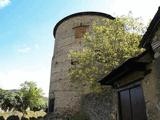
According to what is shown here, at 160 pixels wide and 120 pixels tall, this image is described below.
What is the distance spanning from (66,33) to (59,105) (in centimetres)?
776

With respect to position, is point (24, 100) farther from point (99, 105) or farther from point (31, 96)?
point (99, 105)

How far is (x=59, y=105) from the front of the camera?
68.8ft

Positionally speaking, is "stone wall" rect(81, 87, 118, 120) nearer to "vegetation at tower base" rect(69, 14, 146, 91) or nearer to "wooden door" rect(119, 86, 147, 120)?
"vegetation at tower base" rect(69, 14, 146, 91)

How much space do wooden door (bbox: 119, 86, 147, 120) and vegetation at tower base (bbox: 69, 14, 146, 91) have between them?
642 cm

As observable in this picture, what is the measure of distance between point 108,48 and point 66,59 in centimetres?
854

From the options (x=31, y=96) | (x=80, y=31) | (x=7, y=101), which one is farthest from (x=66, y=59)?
(x=7, y=101)

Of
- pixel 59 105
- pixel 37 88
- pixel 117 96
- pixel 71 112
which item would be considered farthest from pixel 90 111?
pixel 37 88

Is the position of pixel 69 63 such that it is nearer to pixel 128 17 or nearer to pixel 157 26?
pixel 128 17

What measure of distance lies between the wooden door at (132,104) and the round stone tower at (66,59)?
1294 centimetres

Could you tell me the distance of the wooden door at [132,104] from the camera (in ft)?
20.8

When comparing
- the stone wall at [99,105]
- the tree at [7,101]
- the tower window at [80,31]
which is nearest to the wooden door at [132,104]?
the stone wall at [99,105]

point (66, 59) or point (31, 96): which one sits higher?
point (66, 59)

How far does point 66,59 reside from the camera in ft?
73.2

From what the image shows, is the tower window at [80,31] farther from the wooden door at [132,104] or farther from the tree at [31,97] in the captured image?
the wooden door at [132,104]
